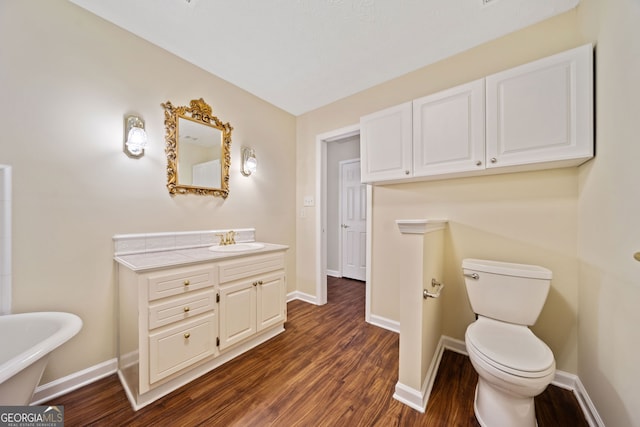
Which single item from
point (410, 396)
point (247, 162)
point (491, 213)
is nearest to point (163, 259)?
point (247, 162)

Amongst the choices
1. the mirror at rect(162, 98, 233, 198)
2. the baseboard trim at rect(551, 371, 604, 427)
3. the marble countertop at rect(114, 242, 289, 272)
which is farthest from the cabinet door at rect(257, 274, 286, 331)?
the baseboard trim at rect(551, 371, 604, 427)

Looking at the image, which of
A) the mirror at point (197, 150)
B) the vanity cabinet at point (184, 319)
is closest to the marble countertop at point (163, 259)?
the vanity cabinet at point (184, 319)

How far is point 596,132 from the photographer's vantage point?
1236 millimetres

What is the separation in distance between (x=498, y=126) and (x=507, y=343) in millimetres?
1368

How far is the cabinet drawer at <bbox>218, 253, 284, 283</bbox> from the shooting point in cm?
167

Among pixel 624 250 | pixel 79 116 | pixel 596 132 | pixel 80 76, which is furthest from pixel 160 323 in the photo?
pixel 596 132

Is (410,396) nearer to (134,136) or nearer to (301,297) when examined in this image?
(301,297)

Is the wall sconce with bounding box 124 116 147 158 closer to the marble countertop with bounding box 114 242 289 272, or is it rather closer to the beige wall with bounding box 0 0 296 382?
the beige wall with bounding box 0 0 296 382

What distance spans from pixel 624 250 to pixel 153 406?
8.57 feet

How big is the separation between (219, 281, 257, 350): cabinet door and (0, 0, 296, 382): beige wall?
2.52ft

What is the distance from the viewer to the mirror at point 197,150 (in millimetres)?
1869

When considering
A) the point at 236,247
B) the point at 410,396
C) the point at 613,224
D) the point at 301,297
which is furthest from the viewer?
the point at 301,297

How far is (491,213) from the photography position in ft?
5.64

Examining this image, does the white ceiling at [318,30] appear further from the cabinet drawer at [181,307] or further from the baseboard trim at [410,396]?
the baseboard trim at [410,396]
